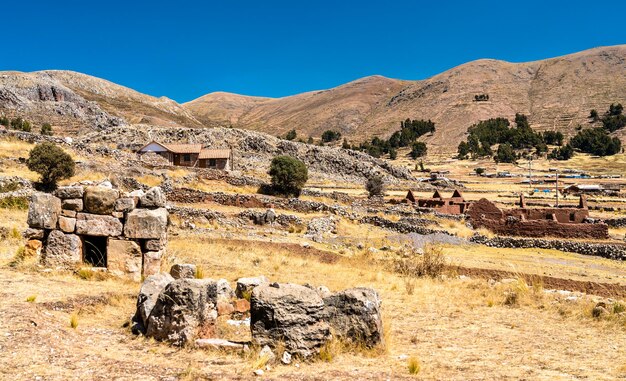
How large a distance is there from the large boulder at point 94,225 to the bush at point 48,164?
63.8 ft

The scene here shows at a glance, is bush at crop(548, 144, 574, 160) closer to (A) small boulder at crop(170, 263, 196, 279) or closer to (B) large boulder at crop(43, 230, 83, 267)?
(A) small boulder at crop(170, 263, 196, 279)

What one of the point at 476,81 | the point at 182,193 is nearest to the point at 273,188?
the point at 182,193

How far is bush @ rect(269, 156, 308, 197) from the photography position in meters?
42.7

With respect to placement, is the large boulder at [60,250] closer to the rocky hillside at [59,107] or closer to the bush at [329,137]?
the rocky hillside at [59,107]

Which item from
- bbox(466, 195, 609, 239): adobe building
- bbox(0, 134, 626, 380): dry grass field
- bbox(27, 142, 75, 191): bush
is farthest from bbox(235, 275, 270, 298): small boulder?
bbox(466, 195, 609, 239): adobe building

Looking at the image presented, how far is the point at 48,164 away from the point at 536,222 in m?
32.5

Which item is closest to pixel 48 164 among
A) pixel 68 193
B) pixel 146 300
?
pixel 68 193

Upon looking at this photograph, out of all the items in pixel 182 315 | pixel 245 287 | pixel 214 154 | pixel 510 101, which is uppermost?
pixel 510 101

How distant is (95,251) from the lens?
13.5 m

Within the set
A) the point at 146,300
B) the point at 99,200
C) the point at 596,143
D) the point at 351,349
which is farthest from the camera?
the point at 596,143

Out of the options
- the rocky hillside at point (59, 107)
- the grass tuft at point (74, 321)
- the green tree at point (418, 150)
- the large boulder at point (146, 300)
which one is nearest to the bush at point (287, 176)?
the large boulder at point (146, 300)

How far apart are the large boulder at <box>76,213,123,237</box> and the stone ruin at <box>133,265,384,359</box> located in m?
4.36

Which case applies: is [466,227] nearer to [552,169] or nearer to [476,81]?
[552,169]

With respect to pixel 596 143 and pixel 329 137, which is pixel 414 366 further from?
pixel 329 137
